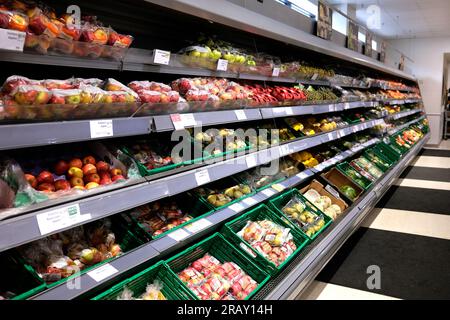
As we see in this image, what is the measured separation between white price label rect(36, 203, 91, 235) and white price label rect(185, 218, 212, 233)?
0.68m

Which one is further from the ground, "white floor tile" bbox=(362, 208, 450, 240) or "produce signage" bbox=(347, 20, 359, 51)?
"produce signage" bbox=(347, 20, 359, 51)

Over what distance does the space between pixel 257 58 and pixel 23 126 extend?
1934 mm

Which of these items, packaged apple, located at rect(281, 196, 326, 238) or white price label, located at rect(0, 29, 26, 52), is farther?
packaged apple, located at rect(281, 196, 326, 238)

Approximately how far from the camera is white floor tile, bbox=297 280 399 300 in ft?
8.25

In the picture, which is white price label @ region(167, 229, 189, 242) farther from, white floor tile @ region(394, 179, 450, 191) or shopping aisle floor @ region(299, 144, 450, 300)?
white floor tile @ region(394, 179, 450, 191)

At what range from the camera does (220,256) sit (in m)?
2.18

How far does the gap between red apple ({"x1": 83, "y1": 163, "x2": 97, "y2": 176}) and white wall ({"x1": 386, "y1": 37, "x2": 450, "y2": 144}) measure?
36.3ft

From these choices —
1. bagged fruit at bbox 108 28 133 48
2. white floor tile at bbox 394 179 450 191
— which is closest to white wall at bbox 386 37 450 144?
white floor tile at bbox 394 179 450 191

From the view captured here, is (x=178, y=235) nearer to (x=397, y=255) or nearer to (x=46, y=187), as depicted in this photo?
(x=46, y=187)

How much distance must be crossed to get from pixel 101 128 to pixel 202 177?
652mm

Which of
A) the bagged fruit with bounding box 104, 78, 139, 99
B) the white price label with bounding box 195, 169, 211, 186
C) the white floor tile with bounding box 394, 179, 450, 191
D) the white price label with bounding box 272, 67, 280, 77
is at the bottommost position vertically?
the white floor tile with bounding box 394, 179, 450, 191

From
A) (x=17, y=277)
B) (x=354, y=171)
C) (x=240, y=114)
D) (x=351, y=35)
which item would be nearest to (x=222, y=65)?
(x=240, y=114)

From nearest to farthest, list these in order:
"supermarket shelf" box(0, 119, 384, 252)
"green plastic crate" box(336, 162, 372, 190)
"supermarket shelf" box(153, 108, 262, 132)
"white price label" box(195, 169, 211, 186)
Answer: "supermarket shelf" box(0, 119, 384, 252) → "supermarket shelf" box(153, 108, 262, 132) → "white price label" box(195, 169, 211, 186) → "green plastic crate" box(336, 162, 372, 190)

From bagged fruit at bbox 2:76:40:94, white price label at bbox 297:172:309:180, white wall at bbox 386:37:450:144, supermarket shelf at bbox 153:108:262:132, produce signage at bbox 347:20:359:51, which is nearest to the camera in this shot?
bagged fruit at bbox 2:76:40:94
